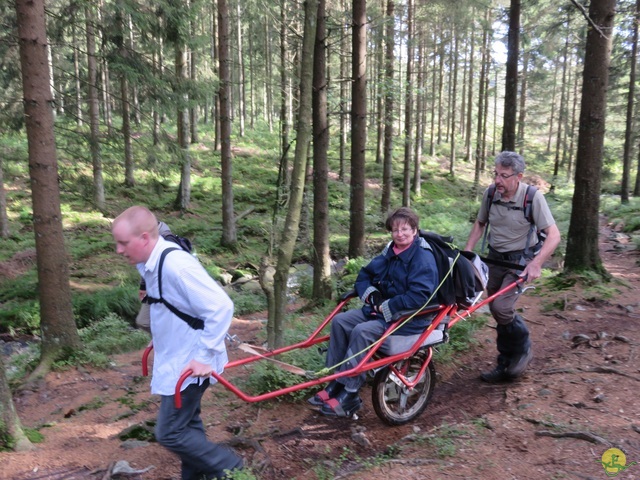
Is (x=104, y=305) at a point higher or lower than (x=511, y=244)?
lower

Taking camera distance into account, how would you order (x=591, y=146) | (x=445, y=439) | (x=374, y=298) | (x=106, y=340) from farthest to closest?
1. (x=106, y=340)
2. (x=591, y=146)
3. (x=374, y=298)
4. (x=445, y=439)

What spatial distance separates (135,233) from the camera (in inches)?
119

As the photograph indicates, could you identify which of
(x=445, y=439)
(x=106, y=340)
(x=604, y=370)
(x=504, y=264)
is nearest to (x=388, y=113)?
(x=106, y=340)

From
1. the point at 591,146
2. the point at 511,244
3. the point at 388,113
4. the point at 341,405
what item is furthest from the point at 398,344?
the point at 388,113

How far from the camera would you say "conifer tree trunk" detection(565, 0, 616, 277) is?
26.5 ft

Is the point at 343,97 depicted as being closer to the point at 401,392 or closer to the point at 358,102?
the point at 358,102

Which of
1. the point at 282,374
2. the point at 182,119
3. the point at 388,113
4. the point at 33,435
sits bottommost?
the point at 33,435

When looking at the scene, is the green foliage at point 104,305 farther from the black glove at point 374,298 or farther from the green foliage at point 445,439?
the green foliage at point 445,439

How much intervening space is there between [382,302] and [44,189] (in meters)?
5.41

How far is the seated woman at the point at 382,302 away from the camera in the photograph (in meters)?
4.30

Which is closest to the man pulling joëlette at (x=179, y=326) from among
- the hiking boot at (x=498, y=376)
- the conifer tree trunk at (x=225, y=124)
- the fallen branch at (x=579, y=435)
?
the fallen branch at (x=579, y=435)

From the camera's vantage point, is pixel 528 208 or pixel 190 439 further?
pixel 528 208

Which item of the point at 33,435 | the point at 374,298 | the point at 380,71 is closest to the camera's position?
the point at 374,298

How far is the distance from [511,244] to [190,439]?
3.89m
